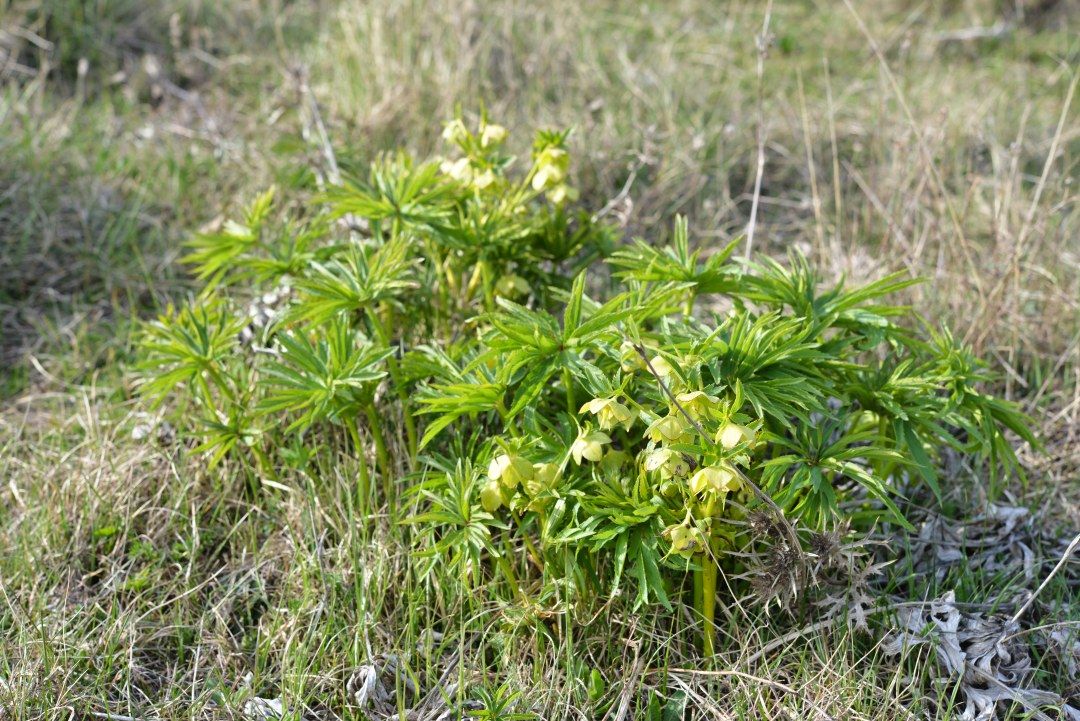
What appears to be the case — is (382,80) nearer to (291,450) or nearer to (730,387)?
(291,450)

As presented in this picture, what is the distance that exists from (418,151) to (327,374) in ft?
6.30

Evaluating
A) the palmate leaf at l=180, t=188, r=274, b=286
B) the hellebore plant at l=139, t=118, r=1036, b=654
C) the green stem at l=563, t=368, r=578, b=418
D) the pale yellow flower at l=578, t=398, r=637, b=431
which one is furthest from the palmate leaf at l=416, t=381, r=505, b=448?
the palmate leaf at l=180, t=188, r=274, b=286

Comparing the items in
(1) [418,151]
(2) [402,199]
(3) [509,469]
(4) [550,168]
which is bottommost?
(1) [418,151]

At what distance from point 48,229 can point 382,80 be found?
143 centimetres

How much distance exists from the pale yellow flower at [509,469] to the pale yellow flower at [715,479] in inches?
13.1

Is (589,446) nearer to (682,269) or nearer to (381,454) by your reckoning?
(682,269)

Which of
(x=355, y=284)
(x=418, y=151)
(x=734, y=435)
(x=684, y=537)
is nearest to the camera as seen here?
(x=734, y=435)

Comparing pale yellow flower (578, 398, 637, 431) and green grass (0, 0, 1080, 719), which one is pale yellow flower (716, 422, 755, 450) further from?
green grass (0, 0, 1080, 719)

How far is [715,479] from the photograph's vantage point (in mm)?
1866

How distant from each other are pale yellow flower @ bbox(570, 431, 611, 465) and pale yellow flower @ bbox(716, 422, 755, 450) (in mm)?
236

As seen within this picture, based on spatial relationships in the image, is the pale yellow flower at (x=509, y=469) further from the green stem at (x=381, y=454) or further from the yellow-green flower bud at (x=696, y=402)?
the green stem at (x=381, y=454)

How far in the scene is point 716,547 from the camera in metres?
2.08

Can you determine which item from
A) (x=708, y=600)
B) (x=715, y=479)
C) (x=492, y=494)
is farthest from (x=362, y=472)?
(x=715, y=479)

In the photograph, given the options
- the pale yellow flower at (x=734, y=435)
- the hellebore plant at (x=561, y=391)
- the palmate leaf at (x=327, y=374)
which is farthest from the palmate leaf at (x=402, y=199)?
the pale yellow flower at (x=734, y=435)
